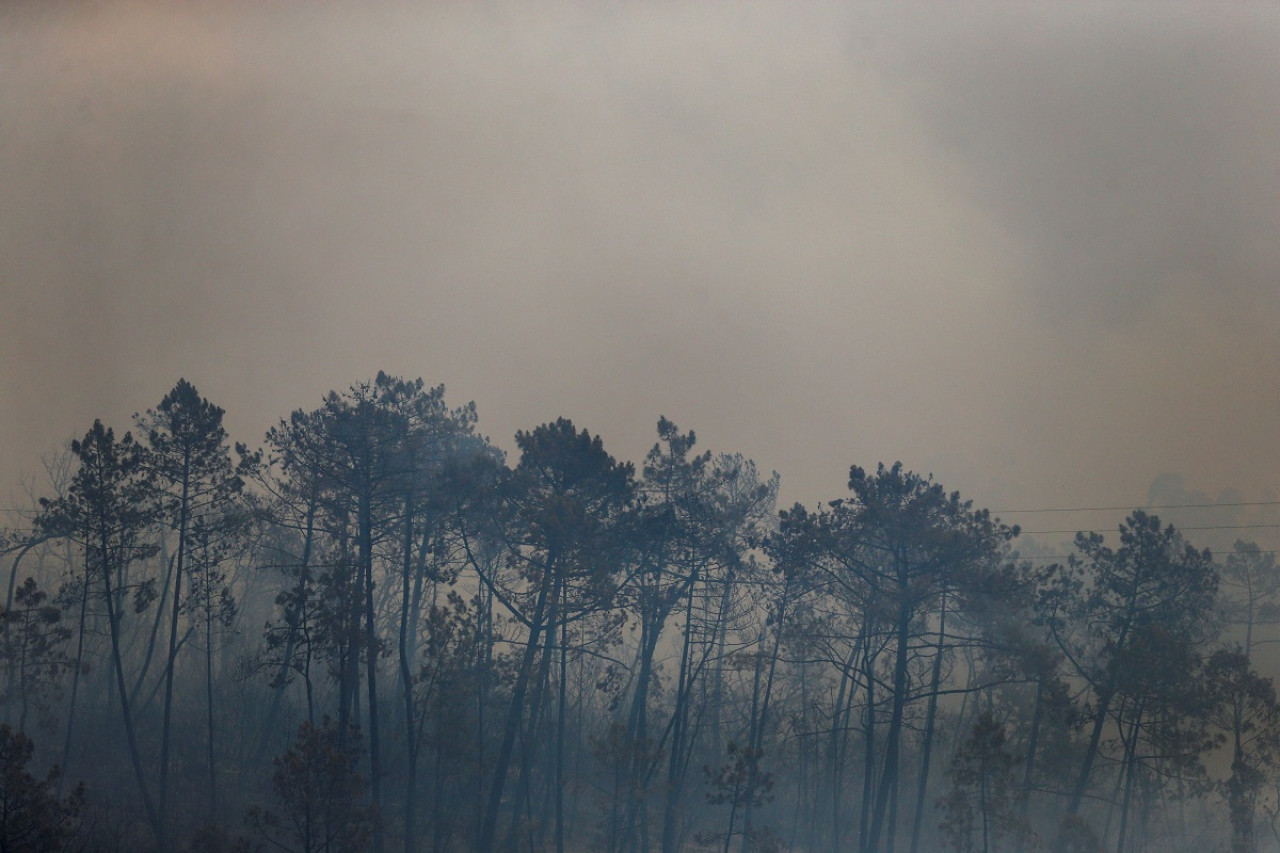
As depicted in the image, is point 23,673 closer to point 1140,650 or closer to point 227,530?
point 227,530

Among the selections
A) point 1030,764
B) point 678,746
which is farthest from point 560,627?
point 1030,764

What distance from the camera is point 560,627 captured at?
33438 millimetres

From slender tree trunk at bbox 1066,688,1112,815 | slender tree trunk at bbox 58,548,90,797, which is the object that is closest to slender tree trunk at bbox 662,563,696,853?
slender tree trunk at bbox 1066,688,1112,815

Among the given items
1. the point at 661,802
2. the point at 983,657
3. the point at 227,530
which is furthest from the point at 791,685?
the point at 227,530

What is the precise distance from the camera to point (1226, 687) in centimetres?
3155

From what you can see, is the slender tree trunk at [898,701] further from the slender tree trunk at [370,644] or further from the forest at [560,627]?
the slender tree trunk at [370,644]

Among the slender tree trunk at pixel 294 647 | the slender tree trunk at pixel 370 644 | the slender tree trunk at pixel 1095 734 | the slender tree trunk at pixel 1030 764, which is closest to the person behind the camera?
the slender tree trunk at pixel 294 647

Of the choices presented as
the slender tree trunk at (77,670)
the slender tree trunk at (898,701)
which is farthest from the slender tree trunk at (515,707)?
the slender tree trunk at (77,670)

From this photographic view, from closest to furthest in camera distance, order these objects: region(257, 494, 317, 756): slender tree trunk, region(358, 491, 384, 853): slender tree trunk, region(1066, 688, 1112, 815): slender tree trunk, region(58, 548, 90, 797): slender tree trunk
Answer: region(257, 494, 317, 756): slender tree trunk
region(358, 491, 384, 853): slender tree trunk
region(58, 548, 90, 797): slender tree trunk
region(1066, 688, 1112, 815): slender tree trunk

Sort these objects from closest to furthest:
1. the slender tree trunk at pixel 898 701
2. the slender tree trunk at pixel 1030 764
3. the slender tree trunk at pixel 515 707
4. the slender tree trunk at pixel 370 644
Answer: the slender tree trunk at pixel 370 644 → the slender tree trunk at pixel 515 707 → the slender tree trunk at pixel 898 701 → the slender tree trunk at pixel 1030 764

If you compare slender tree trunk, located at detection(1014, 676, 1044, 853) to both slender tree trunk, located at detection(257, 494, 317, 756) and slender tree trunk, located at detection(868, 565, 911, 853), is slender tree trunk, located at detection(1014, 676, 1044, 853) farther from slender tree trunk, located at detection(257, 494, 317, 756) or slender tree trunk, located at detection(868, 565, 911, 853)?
slender tree trunk, located at detection(257, 494, 317, 756)

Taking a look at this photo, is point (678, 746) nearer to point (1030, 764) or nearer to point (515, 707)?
point (515, 707)

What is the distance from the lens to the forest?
28859 millimetres

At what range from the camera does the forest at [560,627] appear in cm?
2886
